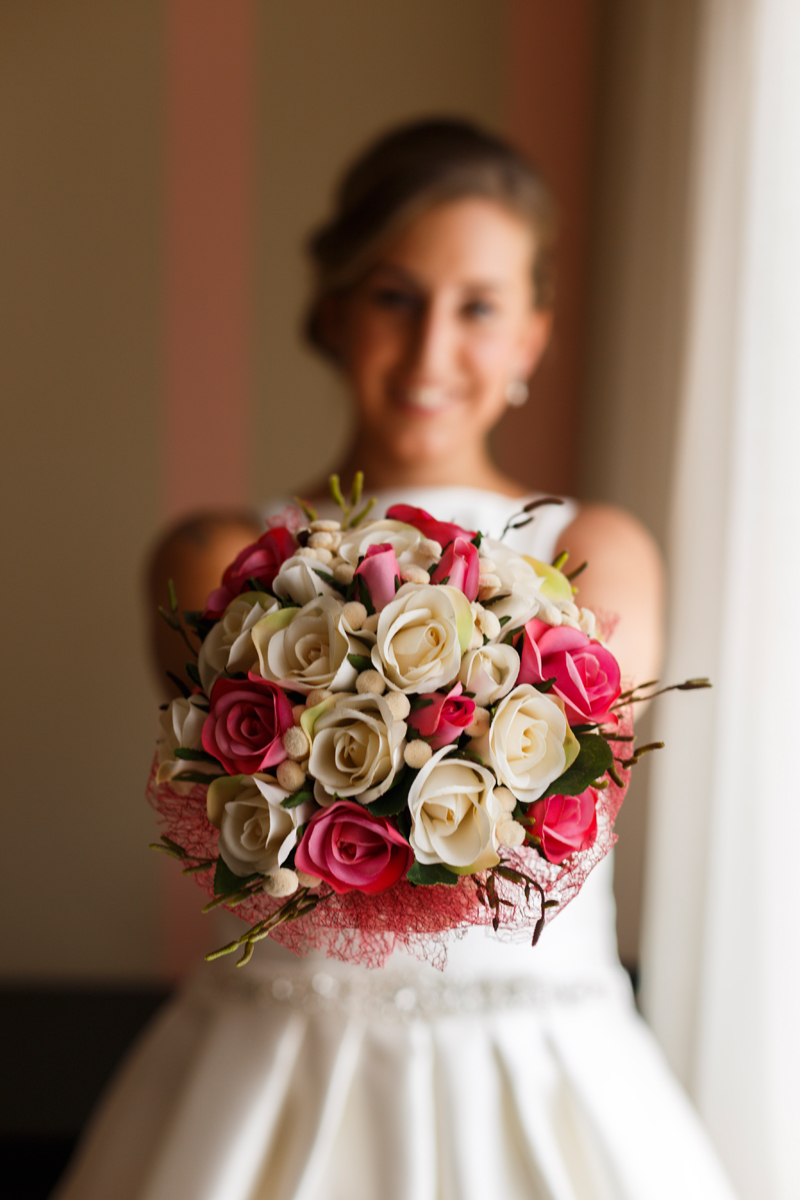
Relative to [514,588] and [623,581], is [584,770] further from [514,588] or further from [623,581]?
[623,581]

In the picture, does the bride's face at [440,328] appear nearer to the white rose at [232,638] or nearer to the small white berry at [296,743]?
the white rose at [232,638]

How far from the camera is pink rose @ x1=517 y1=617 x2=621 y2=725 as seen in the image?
28.4 inches

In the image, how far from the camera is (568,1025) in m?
1.12

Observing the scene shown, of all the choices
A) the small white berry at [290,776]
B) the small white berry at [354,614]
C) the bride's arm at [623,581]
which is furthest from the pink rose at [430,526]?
the bride's arm at [623,581]

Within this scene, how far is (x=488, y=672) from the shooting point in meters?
0.71

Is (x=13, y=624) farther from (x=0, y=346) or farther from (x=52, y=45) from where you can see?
(x=52, y=45)

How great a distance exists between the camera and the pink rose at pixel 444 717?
0.69 m

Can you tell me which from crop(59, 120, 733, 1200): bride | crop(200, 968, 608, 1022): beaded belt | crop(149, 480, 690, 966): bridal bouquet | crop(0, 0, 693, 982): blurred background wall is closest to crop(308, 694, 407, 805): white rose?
crop(149, 480, 690, 966): bridal bouquet

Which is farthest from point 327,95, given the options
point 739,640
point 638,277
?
point 739,640

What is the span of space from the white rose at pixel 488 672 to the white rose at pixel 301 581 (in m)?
0.13

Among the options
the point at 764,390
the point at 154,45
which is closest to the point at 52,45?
the point at 154,45

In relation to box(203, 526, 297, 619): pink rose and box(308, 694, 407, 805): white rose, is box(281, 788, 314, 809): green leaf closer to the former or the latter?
box(308, 694, 407, 805): white rose

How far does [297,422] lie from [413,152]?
0.96m

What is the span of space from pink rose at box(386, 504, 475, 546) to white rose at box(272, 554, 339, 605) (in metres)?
0.10
